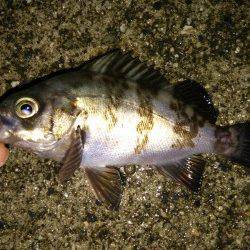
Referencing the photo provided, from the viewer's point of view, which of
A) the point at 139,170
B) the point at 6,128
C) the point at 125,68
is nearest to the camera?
the point at 6,128

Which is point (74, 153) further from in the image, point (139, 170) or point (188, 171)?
point (188, 171)

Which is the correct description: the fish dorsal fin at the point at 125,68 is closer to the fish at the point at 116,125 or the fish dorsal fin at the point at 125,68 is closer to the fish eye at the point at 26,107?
the fish at the point at 116,125

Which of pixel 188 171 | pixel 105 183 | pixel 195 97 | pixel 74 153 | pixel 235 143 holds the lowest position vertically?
pixel 105 183

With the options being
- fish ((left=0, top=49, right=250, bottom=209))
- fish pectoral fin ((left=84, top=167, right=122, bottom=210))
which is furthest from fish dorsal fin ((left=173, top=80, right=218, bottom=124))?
fish pectoral fin ((left=84, top=167, right=122, bottom=210))

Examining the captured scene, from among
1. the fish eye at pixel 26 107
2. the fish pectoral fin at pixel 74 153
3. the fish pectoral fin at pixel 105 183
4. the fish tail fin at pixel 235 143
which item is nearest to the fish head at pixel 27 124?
the fish eye at pixel 26 107

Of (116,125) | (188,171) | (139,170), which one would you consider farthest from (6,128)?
(188,171)

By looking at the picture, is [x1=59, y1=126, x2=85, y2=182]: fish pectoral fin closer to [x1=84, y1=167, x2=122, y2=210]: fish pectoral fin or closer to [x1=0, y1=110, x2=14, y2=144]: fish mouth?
[x1=84, y1=167, x2=122, y2=210]: fish pectoral fin

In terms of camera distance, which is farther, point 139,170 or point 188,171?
point 139,170
